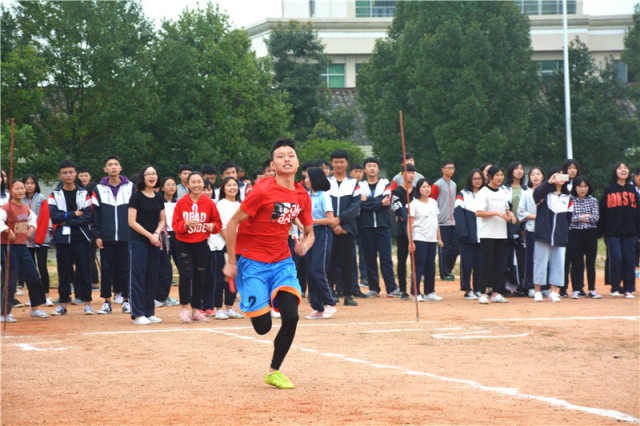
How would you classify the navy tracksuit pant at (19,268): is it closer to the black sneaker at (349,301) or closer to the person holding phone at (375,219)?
the black sneaker at (349,301)

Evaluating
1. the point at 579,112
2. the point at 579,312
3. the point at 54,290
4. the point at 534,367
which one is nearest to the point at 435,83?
the point at 579,112

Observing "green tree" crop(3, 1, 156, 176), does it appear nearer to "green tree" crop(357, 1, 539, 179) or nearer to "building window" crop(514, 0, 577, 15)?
"green tree" crop(357, 1, 539, 179)

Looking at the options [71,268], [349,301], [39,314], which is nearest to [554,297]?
[349,301]

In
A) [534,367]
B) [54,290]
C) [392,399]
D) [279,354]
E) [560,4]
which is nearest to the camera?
[392,399]

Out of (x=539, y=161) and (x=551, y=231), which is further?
(x=539, y=161)

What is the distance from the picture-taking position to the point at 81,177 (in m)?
16.8

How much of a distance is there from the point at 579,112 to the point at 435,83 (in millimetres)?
7935

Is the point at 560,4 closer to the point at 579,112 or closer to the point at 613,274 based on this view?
the point at 579,112

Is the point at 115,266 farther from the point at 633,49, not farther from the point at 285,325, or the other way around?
the point at 633,49

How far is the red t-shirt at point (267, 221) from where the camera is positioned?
8008mm

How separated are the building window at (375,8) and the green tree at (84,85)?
3583 cm

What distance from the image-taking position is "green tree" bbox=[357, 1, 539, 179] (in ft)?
135

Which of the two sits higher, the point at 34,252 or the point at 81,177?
the point at 81,177

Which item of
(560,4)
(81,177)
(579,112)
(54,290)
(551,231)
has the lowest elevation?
(54,290)
